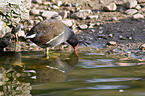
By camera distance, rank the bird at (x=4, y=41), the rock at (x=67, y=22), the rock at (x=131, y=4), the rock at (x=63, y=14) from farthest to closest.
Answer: the rock at (x=131, y=4)
the rock at (x=63, y=14)
the rock at (x=67, y=22)
the bird at (x=4, y=41)

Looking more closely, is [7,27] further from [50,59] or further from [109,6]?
[109,6]

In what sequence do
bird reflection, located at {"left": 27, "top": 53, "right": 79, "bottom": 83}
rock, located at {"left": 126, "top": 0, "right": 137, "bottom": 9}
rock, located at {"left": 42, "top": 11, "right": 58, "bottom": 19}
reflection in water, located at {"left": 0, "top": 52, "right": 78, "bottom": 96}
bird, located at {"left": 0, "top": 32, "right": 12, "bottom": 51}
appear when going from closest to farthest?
reflection in water, located at {"left": 0, "top": 52, "right": 78, "bottom": 96} < bird reflection, located at {"left": 27, "top": 53, "right": 79, "bottom": 83} < bird, located at {"left": 0, "top": 32, "right": 12, "bottom": 51} < rock, located at {"left": 42, "top": 11, "right": 58, "bottom": 19} < rock, located at {"left": 126, "top": 0, "right": 137, "bottom": 9}

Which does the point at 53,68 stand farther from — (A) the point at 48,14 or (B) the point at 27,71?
(A) the point at 48,14

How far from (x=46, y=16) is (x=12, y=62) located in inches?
135

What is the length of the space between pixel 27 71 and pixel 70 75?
0.83 meters

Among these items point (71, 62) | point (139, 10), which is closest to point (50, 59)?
point (71, 62)

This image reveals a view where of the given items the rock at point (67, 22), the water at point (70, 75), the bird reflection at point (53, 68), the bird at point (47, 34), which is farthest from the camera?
the rock at point (67, 22)

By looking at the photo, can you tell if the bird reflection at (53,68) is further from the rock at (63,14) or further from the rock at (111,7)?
the rock at (111,7)

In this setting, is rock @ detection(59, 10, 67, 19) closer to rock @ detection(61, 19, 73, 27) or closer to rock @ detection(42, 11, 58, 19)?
rock @ detection(42, 11, 58, 19)

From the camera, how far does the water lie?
3.52 m

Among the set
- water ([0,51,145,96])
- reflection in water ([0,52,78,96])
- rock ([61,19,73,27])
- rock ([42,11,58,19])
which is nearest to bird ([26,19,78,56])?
water ([0,51,145,96])

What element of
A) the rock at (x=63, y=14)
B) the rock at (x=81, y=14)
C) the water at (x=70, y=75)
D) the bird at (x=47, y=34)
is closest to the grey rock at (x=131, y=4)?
the rock at (x=81, y=14)

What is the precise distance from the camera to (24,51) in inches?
259

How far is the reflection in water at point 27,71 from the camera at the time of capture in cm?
370
